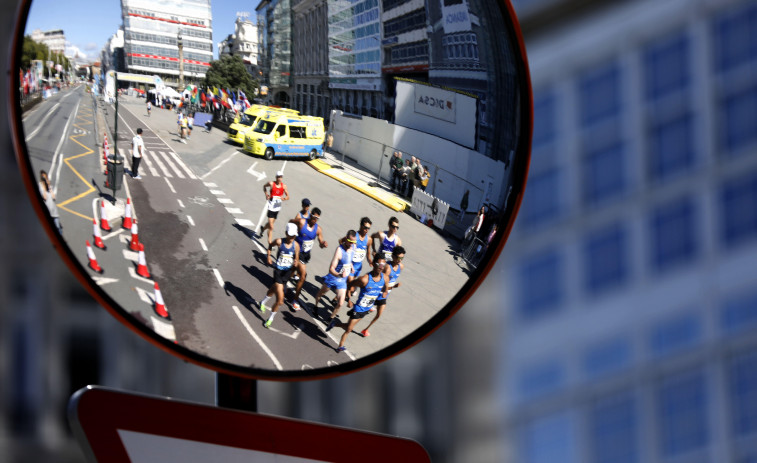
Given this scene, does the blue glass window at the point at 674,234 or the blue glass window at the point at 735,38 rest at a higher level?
the blue glass window at the point at 735,38

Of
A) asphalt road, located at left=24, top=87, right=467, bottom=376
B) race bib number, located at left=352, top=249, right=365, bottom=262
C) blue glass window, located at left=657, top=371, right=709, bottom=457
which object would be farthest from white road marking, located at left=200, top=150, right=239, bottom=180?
blue glass window, located at left=657, top=371, right=709, bottom=457

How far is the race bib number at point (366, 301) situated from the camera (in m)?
0.36

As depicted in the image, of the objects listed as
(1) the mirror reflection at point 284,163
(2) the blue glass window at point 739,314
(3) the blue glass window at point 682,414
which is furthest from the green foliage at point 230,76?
(3) the blue glass window at point 682,414

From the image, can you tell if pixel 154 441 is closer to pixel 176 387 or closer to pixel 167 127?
pixel 167 127

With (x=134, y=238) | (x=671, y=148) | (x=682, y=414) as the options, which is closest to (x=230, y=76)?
(x=134, y=238)

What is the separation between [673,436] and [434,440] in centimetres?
80

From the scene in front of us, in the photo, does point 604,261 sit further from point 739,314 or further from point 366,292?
point 366,292

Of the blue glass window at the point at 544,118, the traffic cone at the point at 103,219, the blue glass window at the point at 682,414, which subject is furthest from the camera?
the blue glass window at the point at 682,414

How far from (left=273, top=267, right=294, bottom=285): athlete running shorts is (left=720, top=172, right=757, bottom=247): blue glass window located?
5.30 feet

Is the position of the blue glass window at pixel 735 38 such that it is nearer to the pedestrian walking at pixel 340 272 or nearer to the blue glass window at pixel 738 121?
the blue glass window at pixel 738 121

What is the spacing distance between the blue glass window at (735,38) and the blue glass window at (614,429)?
1.10 m

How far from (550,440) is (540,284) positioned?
569mm

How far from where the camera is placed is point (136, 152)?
0.35 m

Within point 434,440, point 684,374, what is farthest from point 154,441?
point 684,374
